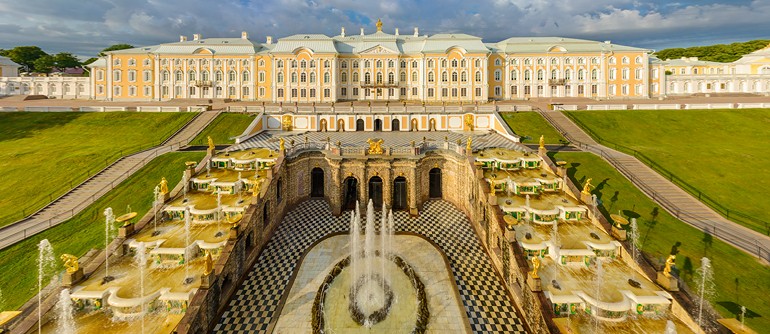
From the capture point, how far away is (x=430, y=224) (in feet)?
85.1

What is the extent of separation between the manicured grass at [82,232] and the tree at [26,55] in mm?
106306

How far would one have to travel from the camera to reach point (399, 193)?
28828 millimetres

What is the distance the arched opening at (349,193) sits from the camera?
28.4 meters

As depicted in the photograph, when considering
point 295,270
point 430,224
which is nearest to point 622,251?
point 430,224

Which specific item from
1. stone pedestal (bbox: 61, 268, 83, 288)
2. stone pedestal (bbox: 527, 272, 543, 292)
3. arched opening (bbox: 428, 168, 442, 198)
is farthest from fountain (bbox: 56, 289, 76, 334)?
arched opening (bbox: 428, 168, 442, 198)

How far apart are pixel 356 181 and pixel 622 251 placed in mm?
19004

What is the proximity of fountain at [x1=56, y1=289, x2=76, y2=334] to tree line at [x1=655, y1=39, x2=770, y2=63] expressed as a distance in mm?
143885

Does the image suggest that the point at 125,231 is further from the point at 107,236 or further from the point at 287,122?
the point at 287,122

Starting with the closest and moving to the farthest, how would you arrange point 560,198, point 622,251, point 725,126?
point 622,251, point 560,198, point 725,126

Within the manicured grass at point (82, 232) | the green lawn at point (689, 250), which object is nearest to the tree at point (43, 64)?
the manicured grass at point (82, 232)

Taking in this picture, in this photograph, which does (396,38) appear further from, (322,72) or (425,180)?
(425,180)

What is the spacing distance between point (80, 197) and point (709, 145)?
5932cm

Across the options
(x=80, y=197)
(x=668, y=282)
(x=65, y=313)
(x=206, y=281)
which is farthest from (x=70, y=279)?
(x=668, y=282)

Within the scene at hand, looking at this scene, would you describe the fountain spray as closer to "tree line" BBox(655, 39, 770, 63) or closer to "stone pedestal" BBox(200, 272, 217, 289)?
"stone pedestal" BBox(200, 272, 217, 289)
